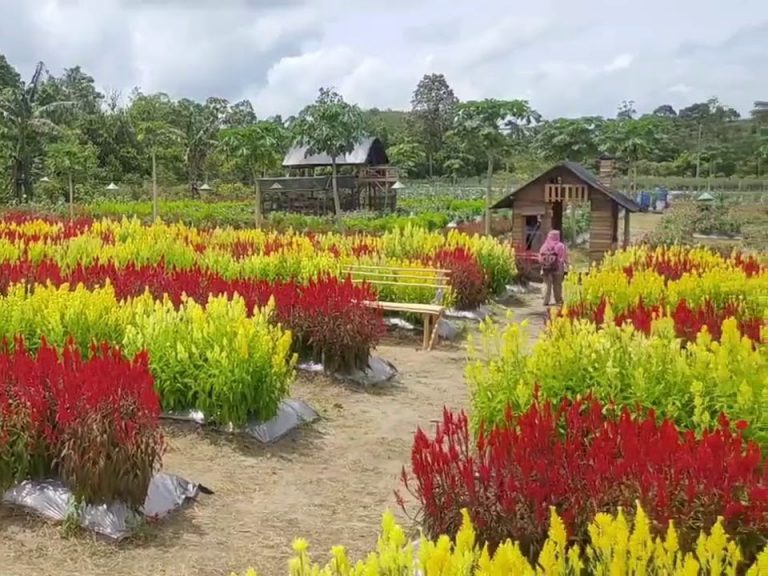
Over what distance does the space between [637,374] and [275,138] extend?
29163 millimetres

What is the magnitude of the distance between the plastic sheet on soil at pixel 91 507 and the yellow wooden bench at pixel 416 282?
5652mm

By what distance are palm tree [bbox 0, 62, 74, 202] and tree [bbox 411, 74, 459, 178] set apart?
4368 centimetres

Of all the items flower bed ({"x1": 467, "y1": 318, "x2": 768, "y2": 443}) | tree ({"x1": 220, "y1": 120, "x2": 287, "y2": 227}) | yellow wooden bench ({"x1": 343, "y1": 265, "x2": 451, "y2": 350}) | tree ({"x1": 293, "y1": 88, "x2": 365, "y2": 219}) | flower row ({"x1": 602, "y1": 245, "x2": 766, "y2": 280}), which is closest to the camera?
flower bed ({"x1": 467, "y1": 318, "x2": 768, "y2": 443})

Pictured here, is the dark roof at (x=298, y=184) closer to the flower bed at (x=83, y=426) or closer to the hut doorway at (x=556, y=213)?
the hut doorway at (x=556, y=213)

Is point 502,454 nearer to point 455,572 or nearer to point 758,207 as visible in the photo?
point 455,572

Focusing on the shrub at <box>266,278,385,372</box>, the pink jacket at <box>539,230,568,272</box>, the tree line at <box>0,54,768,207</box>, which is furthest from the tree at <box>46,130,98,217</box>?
the shrub at <box>266,278,385,372</box>

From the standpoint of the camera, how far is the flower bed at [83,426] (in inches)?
166

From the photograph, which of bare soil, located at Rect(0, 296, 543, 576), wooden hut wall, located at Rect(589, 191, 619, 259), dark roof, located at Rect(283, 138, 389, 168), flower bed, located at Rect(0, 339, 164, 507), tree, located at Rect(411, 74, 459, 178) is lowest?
bare soil, located at Rect(0, 296, 543, 576)

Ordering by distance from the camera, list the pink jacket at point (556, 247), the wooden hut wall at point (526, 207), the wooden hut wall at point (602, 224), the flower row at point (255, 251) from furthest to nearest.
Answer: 1. the wooden hut wall at point (526, 207)
2. the wooden hut wall at point (602, 224)
3. the pink jacket at point (556, 247)
4. the flower row at point (255, 251)

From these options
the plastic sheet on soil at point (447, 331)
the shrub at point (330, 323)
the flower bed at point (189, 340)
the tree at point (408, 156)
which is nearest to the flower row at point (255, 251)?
the plastic sheet on soil at point (447, 331)

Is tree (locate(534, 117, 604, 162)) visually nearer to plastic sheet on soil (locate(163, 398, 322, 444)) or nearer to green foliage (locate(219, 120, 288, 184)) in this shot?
green foliage (locate(219, 120, 288, 184))

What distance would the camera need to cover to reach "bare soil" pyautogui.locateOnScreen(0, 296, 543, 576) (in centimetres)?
404

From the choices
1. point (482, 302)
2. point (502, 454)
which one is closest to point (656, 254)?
point (482, 302)

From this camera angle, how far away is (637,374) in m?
4.30
